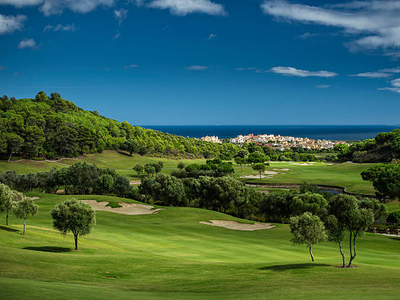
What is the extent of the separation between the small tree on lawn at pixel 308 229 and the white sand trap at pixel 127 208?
38.1 metres

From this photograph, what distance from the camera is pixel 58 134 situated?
132 meters

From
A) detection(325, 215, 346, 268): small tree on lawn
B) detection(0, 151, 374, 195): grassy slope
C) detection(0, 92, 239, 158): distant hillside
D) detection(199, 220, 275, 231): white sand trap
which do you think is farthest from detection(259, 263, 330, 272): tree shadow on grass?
detection(0, 92, 239, 158): distant hillside

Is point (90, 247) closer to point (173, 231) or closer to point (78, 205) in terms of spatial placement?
point (78, 205)

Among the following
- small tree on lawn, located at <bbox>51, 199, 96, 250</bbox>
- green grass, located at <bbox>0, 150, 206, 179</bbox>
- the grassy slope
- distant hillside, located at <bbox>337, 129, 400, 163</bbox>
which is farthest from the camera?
distant hillside, located at <bbox>337, 129, 400, 163</bbox>

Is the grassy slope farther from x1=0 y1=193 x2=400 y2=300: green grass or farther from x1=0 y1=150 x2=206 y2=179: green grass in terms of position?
x1=0 y1=193 x2=400 y2=300: green grass

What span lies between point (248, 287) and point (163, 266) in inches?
329

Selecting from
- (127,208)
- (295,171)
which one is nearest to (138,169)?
(127,208)

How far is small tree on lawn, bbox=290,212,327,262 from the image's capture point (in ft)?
78.5

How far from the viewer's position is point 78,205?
29219 mm

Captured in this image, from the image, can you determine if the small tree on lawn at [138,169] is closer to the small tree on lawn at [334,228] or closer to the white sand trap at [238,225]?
the white sand trap at [238,225]

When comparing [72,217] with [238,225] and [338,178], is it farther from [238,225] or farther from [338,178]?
[338,178]

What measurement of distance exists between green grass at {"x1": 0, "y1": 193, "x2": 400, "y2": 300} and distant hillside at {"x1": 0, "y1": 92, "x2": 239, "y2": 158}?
82382 millimetres

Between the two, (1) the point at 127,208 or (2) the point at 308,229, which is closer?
(2) the point at 308,229

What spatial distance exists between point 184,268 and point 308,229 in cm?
905
